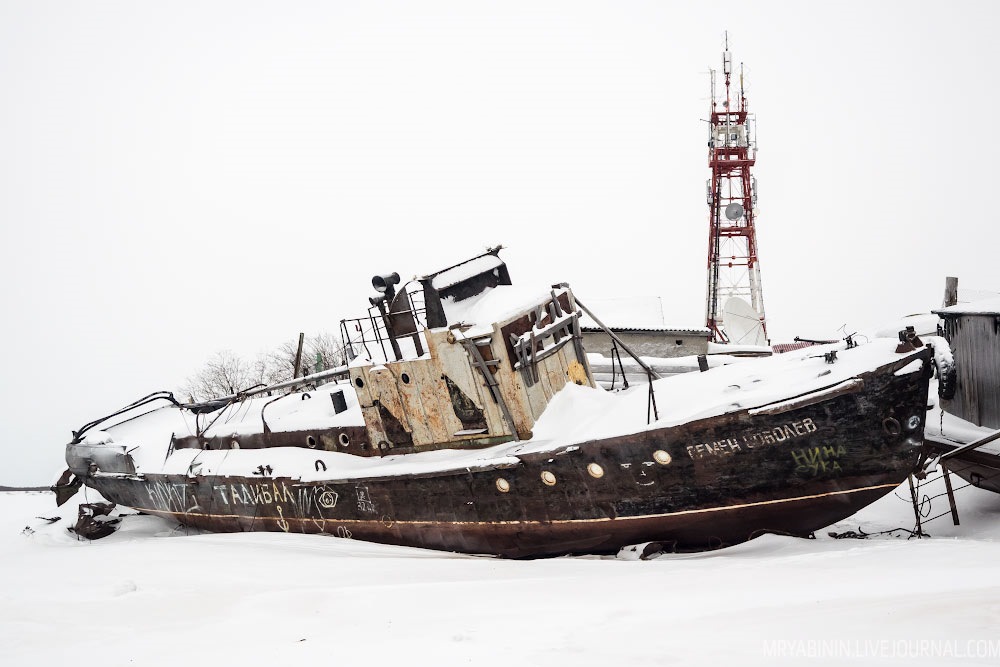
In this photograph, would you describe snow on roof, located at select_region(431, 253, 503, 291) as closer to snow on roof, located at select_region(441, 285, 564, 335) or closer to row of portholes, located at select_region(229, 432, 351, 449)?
snow on roof, located at select_region(441, 285, 564, 335)

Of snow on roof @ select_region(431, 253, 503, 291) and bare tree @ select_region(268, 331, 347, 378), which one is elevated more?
snow on roof @ select_region(431, 253, 503, 291)

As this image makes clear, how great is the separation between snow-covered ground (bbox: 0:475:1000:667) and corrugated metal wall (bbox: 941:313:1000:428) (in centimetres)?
187

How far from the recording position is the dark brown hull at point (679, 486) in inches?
311

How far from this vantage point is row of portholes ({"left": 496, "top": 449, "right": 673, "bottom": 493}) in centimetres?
862

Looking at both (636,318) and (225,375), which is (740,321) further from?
(225,375)

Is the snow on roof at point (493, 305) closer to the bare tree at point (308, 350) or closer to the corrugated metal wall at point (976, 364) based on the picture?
the corrugated metal wall at point (976, 364)

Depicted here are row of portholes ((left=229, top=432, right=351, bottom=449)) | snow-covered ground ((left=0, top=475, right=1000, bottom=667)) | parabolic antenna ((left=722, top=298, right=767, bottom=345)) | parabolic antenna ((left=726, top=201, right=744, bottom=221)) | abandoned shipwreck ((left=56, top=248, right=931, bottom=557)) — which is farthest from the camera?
parabolic antenna ((left=726, top=201, right=744, bottom=221))

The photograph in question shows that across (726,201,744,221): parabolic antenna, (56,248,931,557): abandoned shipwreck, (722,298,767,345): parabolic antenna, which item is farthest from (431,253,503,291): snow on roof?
(726,201,744,221): parabolic antenna

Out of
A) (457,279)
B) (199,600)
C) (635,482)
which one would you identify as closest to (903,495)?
(635,482)

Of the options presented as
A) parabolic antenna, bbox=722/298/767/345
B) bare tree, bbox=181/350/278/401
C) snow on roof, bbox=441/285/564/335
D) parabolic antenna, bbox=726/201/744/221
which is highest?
parabolic antenna, bbox=726/201/744/221

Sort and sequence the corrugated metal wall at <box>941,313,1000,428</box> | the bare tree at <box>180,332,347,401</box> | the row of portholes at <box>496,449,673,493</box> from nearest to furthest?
the row of portholes at <box>496,449,673,493</box> → the corrugated metal wall at <box>941,313,1000,428</box> → the bare tree at <box>180,332,347,401</box>

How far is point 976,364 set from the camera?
1138 centimetres

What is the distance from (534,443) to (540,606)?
10.8 ft

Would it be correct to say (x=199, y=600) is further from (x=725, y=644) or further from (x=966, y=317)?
(x=966, y=317)
